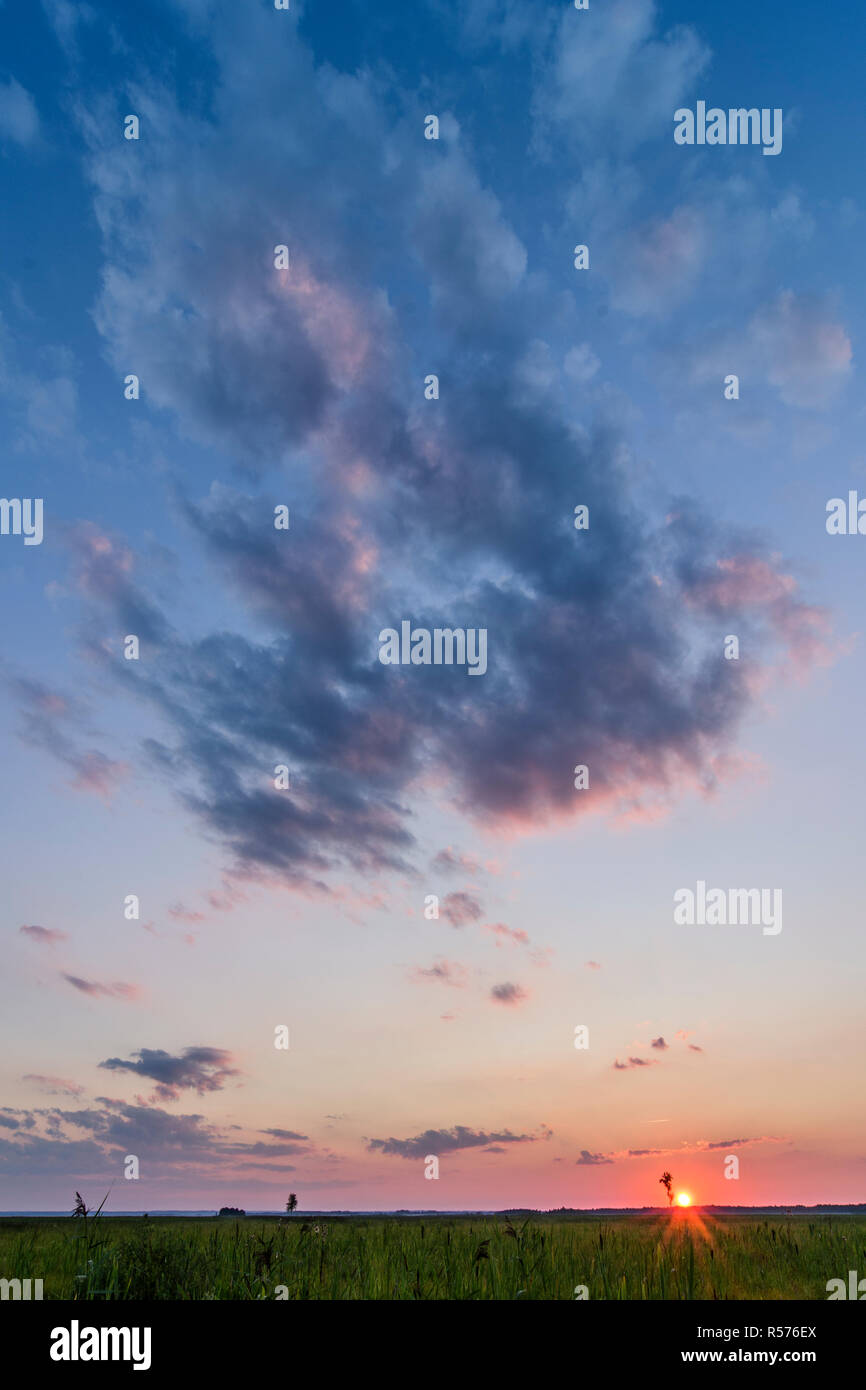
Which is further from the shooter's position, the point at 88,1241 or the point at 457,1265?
the point at 457,1265

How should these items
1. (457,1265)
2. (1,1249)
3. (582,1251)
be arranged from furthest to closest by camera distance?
(1,1249) → (582,1251) → (457,1265)

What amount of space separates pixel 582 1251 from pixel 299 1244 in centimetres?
462
